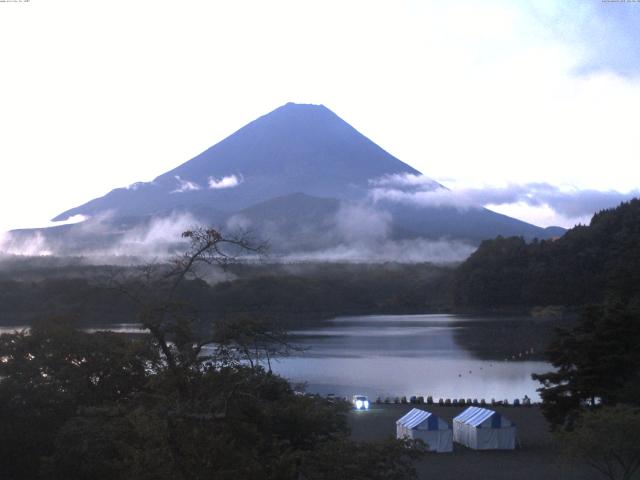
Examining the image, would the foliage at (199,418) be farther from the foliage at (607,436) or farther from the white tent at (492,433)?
the white tent at (492,433)

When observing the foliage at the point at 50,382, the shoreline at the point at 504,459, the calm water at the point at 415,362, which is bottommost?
the calm water at the point at 415,362

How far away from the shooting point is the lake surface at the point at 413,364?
1842cm

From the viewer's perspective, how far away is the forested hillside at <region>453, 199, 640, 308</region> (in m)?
45.1

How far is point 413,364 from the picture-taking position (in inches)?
946

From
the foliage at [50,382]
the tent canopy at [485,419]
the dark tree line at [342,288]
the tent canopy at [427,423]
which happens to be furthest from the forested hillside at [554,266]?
the foliage at [50,382]

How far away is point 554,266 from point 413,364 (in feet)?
87.5

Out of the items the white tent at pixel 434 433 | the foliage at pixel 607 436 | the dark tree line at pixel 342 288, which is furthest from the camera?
the dark tree line at pixel 342 288

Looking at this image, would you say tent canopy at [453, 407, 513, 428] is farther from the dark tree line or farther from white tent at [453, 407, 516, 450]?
the dark tree line

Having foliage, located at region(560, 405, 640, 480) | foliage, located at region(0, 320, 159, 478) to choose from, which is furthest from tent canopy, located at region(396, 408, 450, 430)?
foliage, located at region(0, 320, 159, 478)

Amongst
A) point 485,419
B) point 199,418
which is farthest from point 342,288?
point 199,418

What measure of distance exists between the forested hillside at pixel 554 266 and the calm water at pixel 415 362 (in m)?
7.06

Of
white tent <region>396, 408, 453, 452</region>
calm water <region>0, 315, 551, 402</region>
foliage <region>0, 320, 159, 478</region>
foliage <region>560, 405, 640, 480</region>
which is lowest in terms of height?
calm water <region>0, 315, 551, 402</region>

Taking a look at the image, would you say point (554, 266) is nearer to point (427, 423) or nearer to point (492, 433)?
point (492, 433)

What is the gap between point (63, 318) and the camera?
802 cm
